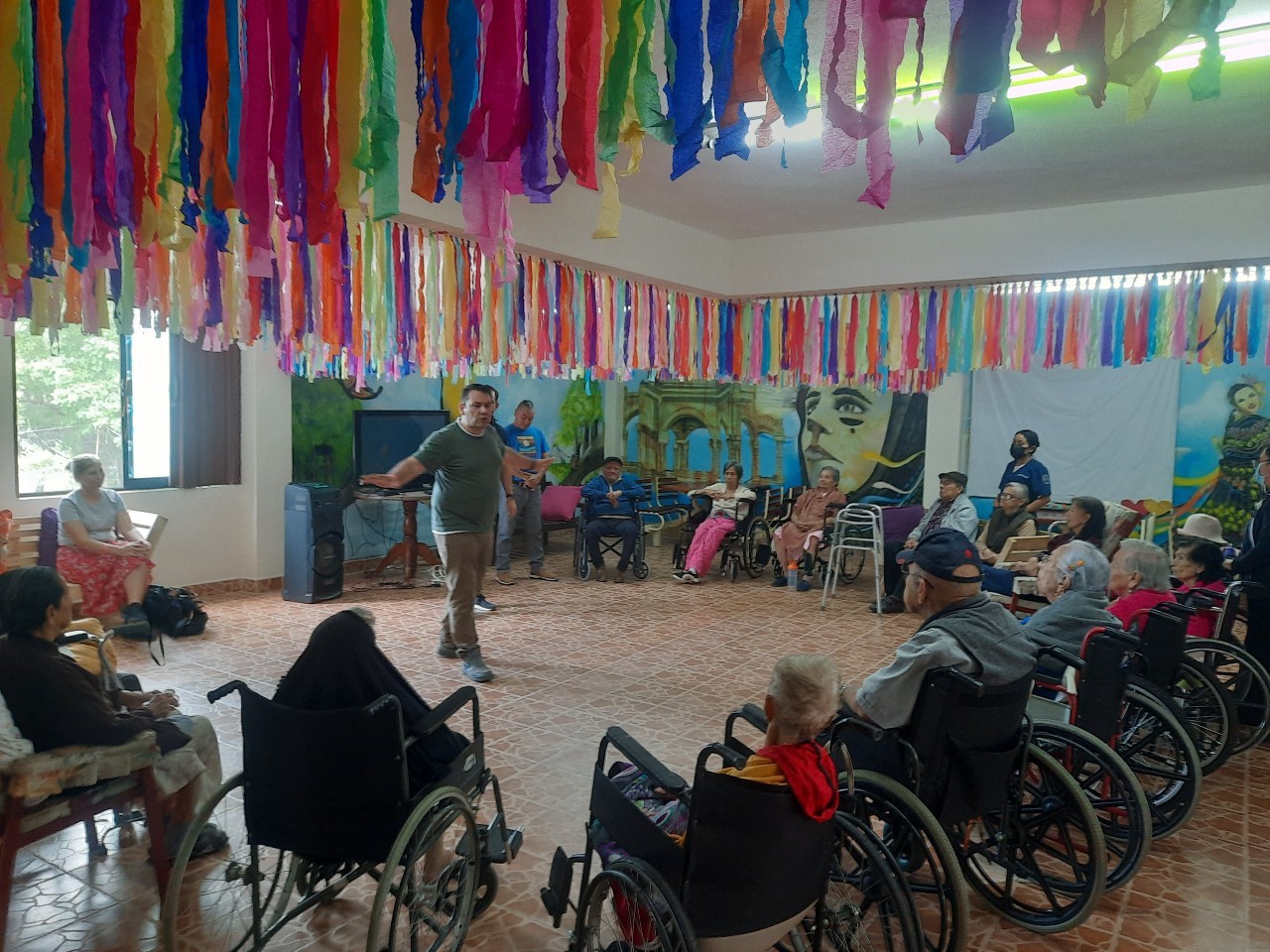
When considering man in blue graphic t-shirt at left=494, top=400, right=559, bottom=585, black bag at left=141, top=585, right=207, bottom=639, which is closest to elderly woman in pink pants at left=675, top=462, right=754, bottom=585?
man in blue graphic t-shirt at left=494, top=400, right=559, bottom=585

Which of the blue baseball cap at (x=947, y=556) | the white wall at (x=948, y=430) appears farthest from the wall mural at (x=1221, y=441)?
the blue baseball cap at (x=947, y=556)

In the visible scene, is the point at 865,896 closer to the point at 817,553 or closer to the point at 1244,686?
the point at 1244,686

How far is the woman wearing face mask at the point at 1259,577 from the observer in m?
3.97

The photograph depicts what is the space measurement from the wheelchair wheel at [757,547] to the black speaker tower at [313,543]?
371cm

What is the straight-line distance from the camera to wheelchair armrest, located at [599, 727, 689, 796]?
6.30 feet

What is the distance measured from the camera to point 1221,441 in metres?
7.74

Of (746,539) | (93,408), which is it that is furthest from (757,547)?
(93,408)

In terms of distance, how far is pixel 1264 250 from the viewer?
5258 millimetres

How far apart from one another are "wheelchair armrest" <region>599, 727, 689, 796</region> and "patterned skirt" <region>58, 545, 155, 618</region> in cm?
426

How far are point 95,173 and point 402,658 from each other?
3306mm

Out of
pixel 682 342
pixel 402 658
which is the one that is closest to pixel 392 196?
pixel 402 658

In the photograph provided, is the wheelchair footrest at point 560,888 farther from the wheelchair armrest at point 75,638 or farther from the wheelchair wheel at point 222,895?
the wheelchair armrest at point 75,638

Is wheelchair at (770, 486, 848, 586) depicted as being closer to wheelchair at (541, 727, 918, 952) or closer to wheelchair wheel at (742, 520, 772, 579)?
wheelchair wheel at (742, 520, 772, 579)

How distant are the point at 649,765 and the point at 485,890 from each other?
2.75ft
